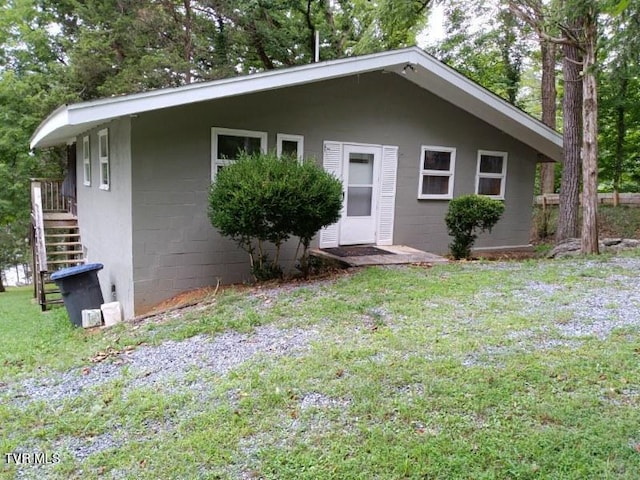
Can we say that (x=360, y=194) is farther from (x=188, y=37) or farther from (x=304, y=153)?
(x=188, y=37)

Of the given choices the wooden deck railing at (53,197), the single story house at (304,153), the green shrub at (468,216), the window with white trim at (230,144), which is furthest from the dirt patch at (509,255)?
the wooden deck railing at (53,197)

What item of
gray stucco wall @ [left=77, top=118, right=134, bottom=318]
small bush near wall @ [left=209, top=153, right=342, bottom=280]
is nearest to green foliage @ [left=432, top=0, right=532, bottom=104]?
small bush near wall @ [left=209, top=153, right=342, bottom=280]

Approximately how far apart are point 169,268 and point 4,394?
3.45m

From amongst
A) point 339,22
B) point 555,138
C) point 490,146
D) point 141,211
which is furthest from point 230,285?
point 339,22

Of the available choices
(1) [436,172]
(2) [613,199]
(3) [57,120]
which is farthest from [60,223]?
(2) [613,199]

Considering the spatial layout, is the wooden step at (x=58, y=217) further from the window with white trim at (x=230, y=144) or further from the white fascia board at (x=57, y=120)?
the window with white trim at (x=230, y=144)

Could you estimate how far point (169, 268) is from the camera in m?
6.92

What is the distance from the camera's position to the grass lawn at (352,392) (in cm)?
243

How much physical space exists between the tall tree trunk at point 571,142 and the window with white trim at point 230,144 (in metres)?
6.29

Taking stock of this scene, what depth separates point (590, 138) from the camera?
23.9 ft

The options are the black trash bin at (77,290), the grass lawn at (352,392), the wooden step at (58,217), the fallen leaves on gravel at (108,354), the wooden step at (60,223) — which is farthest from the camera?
the wooden step at (58,217)

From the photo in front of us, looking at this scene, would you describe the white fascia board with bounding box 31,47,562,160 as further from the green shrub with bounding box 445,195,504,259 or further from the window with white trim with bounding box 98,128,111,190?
the green shrub with bounding box 445,195,504,259

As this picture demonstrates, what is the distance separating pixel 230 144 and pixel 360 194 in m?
2.63

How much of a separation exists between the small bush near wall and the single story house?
97 centimetres
